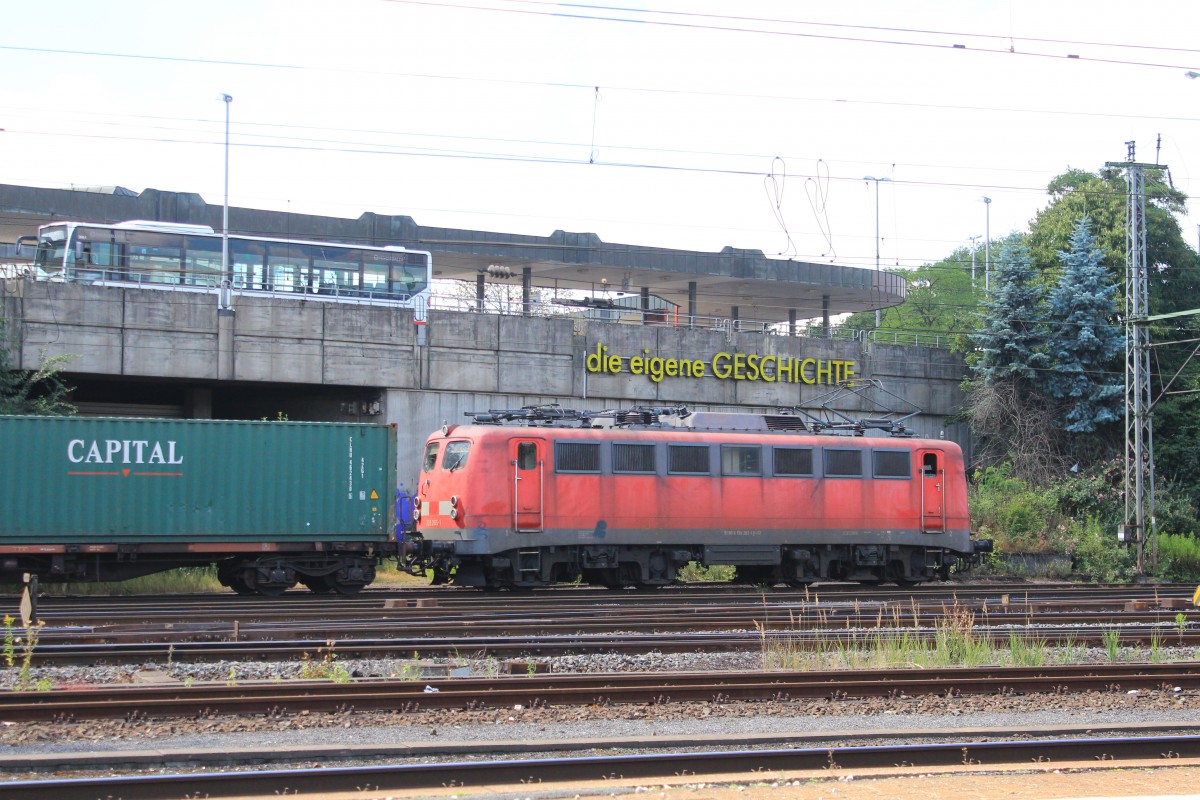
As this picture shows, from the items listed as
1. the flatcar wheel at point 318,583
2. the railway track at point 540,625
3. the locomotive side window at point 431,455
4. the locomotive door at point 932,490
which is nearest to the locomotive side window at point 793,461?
the locomotive door at point 932,490

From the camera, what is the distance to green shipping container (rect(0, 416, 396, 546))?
69.8 ft

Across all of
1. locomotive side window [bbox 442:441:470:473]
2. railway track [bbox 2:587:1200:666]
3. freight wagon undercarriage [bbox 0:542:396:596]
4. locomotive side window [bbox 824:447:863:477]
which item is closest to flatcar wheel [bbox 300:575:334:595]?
freight wagon undercarriage [bbox 0:542:396:596]

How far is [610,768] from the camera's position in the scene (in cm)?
867

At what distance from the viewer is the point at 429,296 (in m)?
36.9

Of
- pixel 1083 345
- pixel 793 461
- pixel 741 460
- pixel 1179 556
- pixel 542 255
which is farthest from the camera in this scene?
pixel 542 255

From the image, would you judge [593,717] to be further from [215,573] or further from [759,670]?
→ [215,573]

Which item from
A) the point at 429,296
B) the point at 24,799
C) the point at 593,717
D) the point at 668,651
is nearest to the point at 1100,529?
the point at 429,296

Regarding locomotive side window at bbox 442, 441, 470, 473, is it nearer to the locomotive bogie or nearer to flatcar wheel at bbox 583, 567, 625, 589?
the locomotive bogie

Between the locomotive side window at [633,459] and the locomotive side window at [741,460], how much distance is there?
5.60 feet

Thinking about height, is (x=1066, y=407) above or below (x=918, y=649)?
above

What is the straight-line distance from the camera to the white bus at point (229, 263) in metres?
32.7

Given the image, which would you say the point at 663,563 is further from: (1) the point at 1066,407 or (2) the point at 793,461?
(1) the point at 1066,407

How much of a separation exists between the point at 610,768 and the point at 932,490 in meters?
19.2

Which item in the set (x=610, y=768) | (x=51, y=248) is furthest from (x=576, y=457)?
(x=51, y=248)
